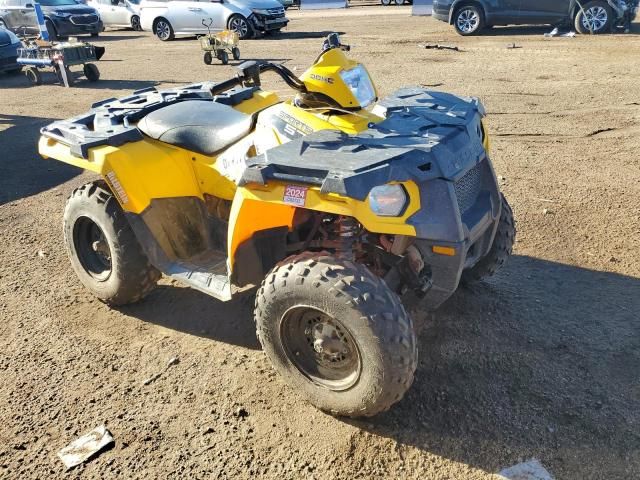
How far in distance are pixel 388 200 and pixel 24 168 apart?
6.12 m

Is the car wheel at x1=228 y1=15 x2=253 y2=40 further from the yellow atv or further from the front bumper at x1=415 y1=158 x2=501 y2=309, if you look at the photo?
the front bumper at x1=415 y1=158 x2=501 y2=309

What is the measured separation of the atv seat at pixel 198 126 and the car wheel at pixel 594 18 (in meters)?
13.7

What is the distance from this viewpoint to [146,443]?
2939mm

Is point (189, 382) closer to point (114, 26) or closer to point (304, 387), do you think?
point (304, 387)

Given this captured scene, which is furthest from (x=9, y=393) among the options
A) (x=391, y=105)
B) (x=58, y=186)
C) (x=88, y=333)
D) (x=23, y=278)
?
(x=58, y=186)

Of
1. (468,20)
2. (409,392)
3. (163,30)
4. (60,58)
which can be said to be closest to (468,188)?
(409,392)

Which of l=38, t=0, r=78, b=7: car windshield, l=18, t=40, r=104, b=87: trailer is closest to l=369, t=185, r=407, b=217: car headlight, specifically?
l=18, t=40, r=104, b=87: trailer

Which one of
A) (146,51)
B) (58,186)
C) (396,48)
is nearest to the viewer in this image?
(58,186)

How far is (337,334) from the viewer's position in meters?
2.87

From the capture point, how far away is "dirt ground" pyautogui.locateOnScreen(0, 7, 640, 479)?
9.17ft

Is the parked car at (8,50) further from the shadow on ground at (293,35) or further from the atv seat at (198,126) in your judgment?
the atv seat at (198,126)

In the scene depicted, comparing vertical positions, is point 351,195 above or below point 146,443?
above

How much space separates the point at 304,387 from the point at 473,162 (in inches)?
58.4

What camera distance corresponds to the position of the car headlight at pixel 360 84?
329 cm
